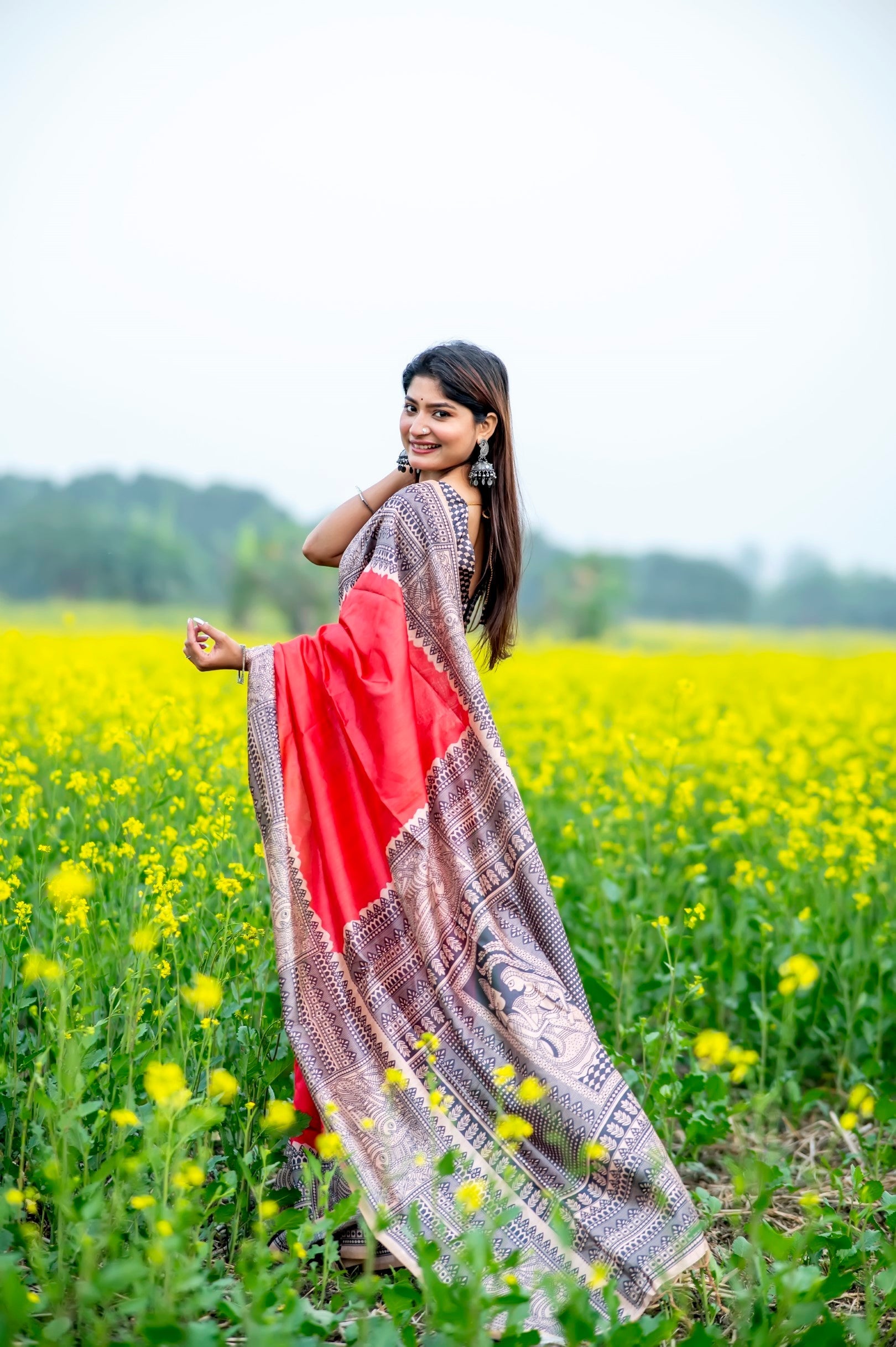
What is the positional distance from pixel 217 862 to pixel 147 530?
88.7ft

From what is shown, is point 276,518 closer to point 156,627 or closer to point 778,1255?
point 156,627

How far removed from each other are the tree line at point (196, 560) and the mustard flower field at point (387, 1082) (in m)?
14.9

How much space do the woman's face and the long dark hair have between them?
0.02 metres

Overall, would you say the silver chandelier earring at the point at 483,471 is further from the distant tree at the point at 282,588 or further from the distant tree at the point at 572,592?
the distant tree at the point at 572,592

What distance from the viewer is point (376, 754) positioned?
2408mm

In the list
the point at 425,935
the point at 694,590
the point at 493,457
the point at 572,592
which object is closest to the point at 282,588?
the point at 572,592

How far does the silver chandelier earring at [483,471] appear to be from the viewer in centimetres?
267

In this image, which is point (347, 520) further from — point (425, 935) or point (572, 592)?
point (572, 592)

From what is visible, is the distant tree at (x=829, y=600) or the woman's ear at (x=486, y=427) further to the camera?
the distant tree at (x=829, y=600)

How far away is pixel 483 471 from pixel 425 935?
1063mm

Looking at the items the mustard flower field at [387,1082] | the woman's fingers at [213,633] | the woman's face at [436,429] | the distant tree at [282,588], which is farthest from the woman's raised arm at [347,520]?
the distant tree at [282,588]

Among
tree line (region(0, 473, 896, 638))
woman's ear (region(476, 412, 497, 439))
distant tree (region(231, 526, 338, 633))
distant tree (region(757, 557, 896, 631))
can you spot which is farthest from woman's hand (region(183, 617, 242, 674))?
distant tree (region(757, 557, 896, 631))

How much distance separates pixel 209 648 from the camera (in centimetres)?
235

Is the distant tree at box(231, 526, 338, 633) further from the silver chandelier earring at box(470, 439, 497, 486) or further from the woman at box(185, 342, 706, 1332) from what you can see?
the woman at box(185, 342, 706, 1332)
